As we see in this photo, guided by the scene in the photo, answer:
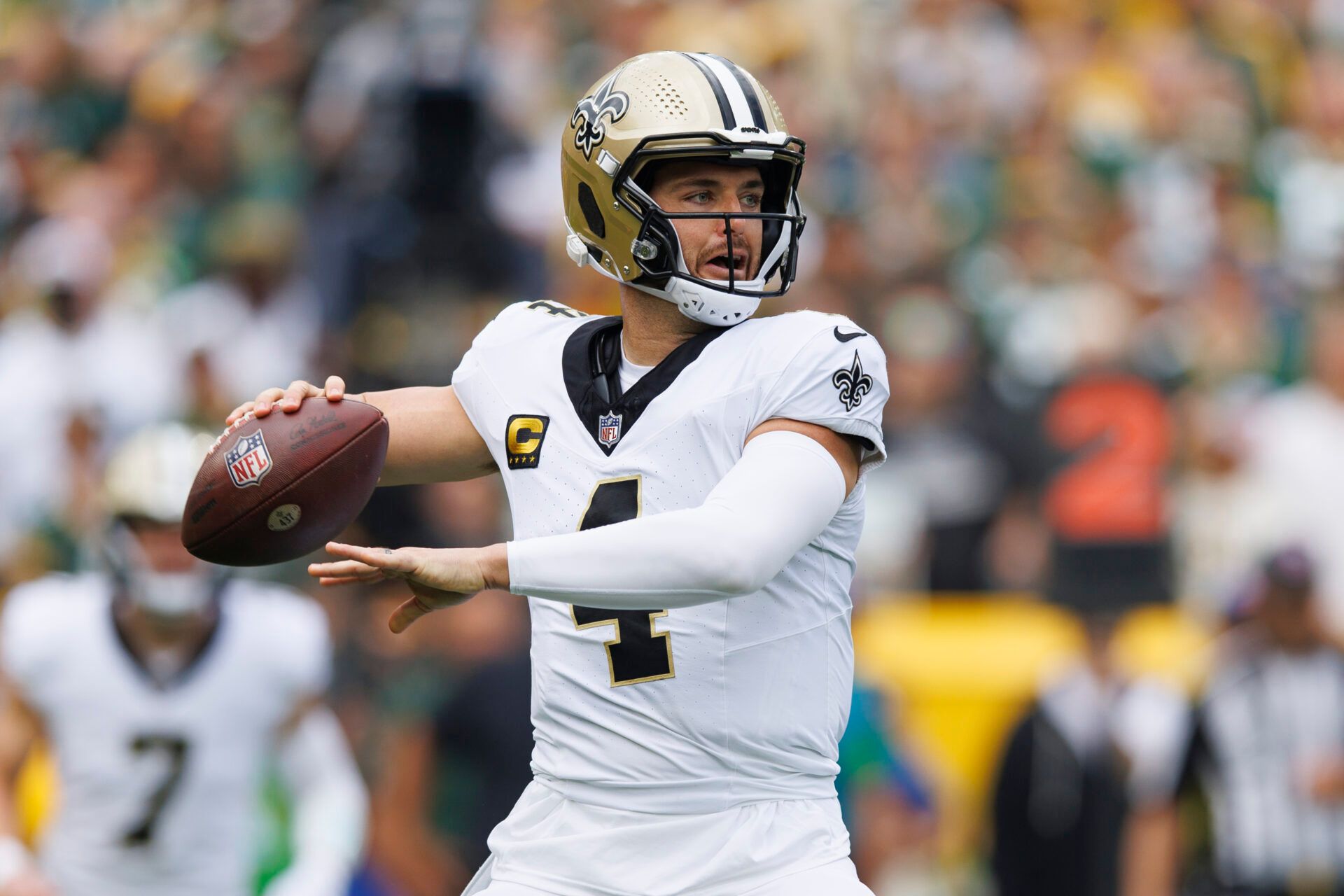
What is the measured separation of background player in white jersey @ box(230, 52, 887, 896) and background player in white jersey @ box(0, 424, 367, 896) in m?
1.95

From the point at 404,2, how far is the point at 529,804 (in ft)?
26.2

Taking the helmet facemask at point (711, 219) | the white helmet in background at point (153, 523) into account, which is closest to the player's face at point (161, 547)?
the white helmet in background at point (153, 523)

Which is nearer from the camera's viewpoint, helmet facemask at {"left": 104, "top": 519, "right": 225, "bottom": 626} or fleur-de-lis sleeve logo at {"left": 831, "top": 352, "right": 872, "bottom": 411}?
fleur-de-lis sleeve logo at {"left": 831, "top": 352, "right": 872, "bottom": 411}

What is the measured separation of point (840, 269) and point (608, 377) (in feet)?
19.1

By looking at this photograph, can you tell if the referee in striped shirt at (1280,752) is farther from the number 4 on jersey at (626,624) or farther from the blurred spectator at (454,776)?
the number 4 on jersey at (626,624)

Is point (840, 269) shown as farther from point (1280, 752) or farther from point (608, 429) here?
→ point (608, 429)

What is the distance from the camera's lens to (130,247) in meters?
9.45

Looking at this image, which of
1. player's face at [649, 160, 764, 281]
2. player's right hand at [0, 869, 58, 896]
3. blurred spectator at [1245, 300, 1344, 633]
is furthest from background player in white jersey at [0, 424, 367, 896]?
blurred spectator at [1245, 300, 1344, 633]

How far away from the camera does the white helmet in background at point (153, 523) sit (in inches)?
211

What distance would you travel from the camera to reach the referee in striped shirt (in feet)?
21.4

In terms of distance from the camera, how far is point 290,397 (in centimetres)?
339

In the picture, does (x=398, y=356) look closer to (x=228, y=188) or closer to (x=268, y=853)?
(x=228, y=188)

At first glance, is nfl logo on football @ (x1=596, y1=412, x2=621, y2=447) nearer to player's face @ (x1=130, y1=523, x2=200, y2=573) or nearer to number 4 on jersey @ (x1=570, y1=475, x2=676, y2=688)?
number 4 on jersey @ (x1=570, y1=475, x2=676, y2=688)

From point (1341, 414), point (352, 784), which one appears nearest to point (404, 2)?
point (1341, 414)
